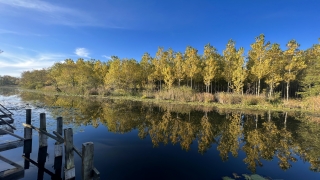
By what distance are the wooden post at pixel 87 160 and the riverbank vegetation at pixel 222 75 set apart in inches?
890

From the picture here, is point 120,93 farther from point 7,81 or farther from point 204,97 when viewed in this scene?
point 7,81

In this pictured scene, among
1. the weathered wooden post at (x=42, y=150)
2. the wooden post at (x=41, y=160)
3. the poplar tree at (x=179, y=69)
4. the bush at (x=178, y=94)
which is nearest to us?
the wooden post at (x=41, y=160)

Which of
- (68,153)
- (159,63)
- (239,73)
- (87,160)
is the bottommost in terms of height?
(68,153)

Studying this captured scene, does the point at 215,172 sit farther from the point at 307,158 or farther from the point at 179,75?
the point at 179,75

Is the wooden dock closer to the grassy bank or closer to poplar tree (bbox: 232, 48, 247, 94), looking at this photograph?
the grassy bank

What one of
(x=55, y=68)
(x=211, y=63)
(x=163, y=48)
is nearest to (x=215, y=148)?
(x=211, y=63)

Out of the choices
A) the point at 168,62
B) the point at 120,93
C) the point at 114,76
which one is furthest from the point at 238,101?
the point at 114,76

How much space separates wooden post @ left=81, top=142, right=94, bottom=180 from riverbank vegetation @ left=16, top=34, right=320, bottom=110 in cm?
2260

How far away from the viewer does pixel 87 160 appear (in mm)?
3924

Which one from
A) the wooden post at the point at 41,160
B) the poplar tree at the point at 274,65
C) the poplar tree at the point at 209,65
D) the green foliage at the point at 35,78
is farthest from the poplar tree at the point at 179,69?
the green foliage at the point at 35,78

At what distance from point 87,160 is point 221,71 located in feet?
107

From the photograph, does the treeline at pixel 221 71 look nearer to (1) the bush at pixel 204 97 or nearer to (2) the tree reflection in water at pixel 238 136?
(1) the bush at pixel 204 97

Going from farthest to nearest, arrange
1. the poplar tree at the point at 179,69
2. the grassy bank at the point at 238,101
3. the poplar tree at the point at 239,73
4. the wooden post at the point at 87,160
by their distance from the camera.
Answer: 1. the poplar tree at the point at 179,69
2. the poplar tree at the point at 239,73
3. the grassy bank at the point at 238,101
4. the wooden post at the point at 87,160

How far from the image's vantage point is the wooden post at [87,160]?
386 centimetres
